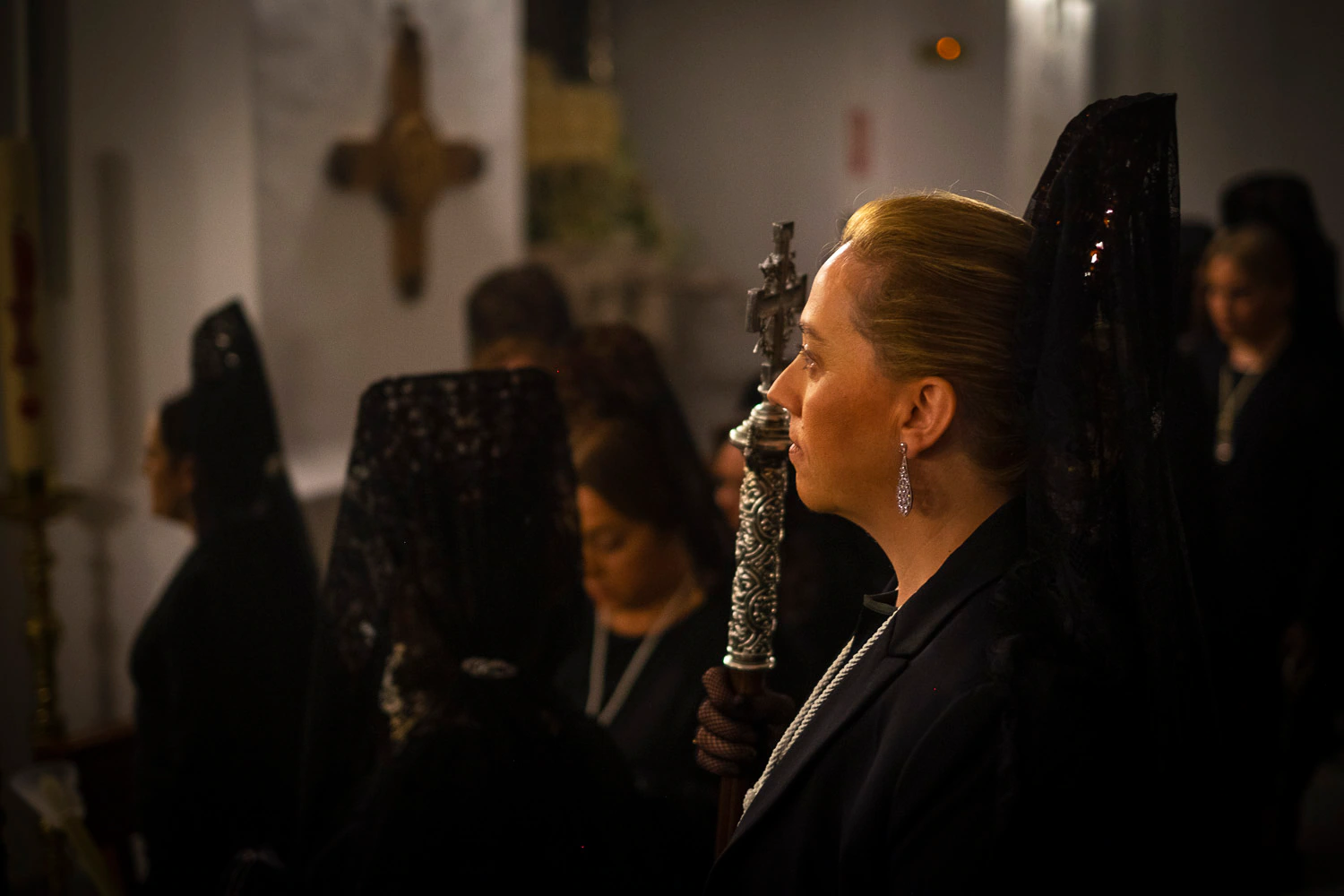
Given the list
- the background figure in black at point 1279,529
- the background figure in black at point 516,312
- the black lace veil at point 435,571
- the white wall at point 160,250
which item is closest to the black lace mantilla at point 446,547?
the black lace veil at point 435,571

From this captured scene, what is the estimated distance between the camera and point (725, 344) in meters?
7.45

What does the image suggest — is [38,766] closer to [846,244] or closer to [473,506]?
[473,506]

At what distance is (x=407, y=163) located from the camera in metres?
4.04

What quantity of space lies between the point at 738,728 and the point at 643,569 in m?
1.11

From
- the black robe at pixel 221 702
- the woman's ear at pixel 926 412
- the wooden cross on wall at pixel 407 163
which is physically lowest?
the black robe at pixel 221 702

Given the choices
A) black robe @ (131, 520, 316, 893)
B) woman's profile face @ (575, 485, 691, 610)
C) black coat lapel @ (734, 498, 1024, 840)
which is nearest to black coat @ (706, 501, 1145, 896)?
black coat lapel @ (734, 498, 1024, 840)

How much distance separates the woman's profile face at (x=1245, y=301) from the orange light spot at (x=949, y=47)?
78.5 inches

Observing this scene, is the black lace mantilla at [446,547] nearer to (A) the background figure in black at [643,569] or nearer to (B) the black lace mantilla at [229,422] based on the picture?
(A) the background figure in black at [643,569]

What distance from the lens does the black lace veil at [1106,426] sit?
3.41 ft

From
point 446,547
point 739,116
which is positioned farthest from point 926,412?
point 739,116

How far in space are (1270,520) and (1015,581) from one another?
8.31ft

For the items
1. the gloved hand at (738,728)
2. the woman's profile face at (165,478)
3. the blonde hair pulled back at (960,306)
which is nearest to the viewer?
the blonde hair pulled back at (960,306)

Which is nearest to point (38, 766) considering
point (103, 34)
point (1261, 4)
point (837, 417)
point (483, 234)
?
point (837, 417)

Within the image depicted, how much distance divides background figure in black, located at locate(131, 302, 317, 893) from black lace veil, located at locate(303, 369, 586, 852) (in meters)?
0.64
